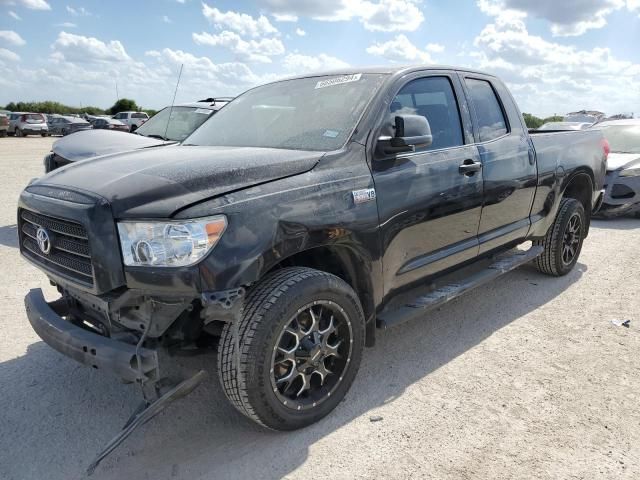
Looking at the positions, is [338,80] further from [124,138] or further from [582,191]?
[124,138]

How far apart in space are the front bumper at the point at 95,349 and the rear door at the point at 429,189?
147 cm

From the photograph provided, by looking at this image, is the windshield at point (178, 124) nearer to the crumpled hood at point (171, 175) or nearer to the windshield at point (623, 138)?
the crumpled hood at point (171, 175)

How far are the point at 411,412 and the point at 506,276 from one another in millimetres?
2933

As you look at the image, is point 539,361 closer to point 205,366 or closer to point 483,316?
point 483,316

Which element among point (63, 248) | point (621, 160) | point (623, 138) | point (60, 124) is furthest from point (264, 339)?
point (60, 124)

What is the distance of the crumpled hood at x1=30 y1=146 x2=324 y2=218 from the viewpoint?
251 cm

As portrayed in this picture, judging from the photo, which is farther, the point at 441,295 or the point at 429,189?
the point at 441,295

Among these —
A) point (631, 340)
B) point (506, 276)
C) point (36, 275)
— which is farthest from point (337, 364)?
point (36, 275)

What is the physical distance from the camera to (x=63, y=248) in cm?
282

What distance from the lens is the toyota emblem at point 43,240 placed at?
290 cm

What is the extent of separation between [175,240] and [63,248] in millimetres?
778

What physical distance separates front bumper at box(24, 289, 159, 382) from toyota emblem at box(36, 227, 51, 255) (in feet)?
1.14

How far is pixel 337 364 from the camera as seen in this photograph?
3.06m

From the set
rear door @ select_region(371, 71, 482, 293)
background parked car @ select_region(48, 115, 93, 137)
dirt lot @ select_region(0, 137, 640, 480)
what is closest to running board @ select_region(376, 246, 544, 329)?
rear door @ select_region(371, 71, 482, 293)
